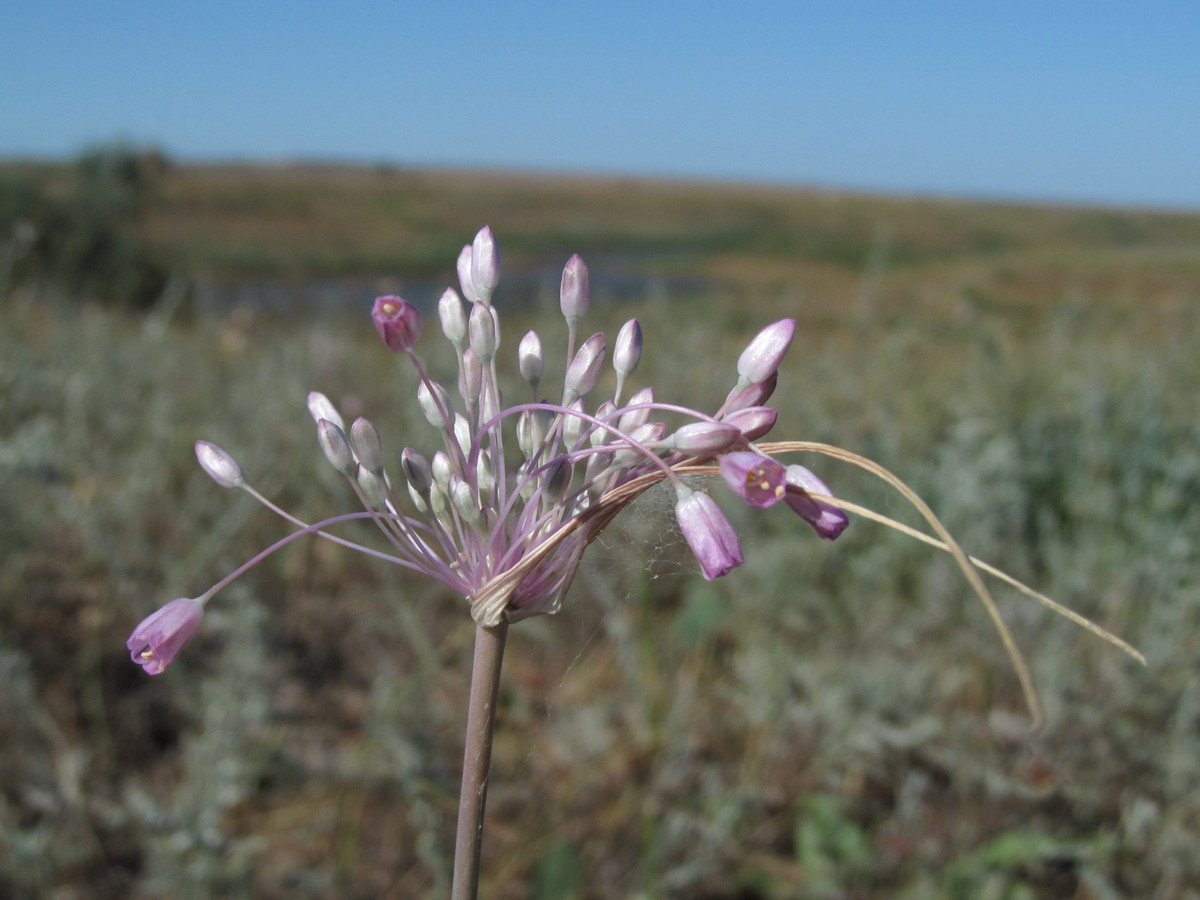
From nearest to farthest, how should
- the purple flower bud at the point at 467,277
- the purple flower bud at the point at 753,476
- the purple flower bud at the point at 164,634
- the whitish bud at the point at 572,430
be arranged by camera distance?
the purple flower bud at the point at 753,476
the purple flower bud at the point at 164,634
the whitish bud at the point at 572,430
the purple flower bud at the point at 467,277

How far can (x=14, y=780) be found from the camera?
2.67 meters

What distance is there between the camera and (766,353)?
3.54 feet

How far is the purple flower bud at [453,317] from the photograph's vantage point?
122 cm

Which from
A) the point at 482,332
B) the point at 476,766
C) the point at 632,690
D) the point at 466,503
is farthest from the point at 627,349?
the point at 632,690

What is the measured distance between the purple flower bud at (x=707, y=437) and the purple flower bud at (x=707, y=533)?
73mm

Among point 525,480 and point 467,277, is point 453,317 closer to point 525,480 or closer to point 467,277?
point 467,277

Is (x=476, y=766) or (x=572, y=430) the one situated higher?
(x=572, y=430)

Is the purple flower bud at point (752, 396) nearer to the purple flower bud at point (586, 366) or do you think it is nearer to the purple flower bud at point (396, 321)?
the purple flower bud at point (586, 366)

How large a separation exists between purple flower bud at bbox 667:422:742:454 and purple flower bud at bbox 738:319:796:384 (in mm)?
188

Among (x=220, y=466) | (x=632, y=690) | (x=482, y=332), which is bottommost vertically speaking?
(x=632, y=690)

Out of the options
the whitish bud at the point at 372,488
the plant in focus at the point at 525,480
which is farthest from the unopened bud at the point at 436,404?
the whitish bud at the point at 372,488

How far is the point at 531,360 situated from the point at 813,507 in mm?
509

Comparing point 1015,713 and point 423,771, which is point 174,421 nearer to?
point 423,771

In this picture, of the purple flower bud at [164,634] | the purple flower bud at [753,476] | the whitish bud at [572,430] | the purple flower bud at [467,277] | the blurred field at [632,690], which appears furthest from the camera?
the blurred field at [632,690]
